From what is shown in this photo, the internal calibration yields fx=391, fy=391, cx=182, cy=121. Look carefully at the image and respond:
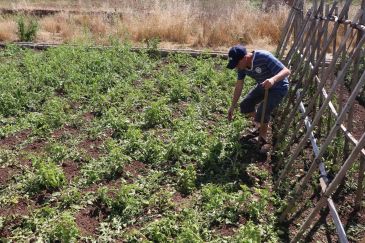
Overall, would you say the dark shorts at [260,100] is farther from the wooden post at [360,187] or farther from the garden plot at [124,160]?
the wooden post at [360,187]

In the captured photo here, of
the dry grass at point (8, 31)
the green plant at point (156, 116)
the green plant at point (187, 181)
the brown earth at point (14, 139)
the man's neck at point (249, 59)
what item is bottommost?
the brown earth at point (14, 139)

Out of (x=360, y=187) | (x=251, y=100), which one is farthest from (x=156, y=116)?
(x=360, y=187)

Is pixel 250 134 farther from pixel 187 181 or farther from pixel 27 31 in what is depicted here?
pixel 27 31

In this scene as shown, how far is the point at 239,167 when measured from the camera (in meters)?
5.16

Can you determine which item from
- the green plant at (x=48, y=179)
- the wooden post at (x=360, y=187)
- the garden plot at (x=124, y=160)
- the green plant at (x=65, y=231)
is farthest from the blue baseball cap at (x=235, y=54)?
the green plant at (x=65, y=231)

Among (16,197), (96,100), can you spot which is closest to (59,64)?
(96,100)

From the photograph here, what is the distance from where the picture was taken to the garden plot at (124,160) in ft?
13.4

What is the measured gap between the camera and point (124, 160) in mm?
5066

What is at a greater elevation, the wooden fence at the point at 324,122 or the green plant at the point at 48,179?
the wooden fence at the point at 324,122

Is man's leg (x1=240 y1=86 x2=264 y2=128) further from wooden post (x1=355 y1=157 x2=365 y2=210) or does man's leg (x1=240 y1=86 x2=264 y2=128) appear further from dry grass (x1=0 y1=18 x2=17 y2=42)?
dry grass (x1=0 y1=18 x2=17 y2=42)

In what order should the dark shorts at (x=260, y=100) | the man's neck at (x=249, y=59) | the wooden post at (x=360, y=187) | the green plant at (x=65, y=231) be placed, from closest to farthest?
the green plant at (x=65, y=231) → the wooden post at (x=360, y=187) → the man's neck at (x=249, y=59) → the dark shorts at (x=260, y=100)

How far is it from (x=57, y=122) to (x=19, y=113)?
0.85m

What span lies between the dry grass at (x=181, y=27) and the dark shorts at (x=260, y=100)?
19.9 ft

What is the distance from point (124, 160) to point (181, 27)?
8031mm
